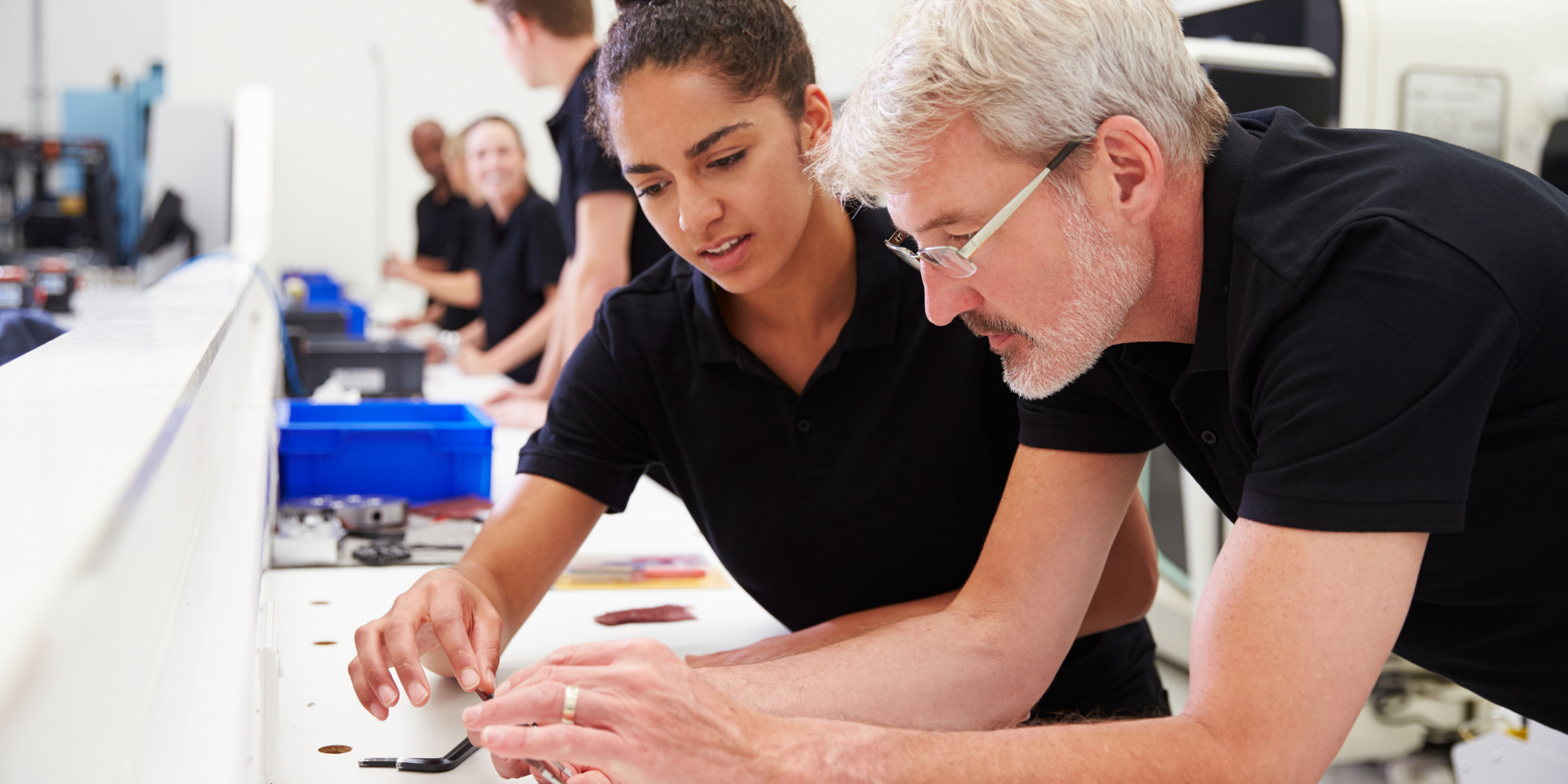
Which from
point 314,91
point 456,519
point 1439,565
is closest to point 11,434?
point 1439,565

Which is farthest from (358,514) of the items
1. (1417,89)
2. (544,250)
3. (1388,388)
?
(1417,89)

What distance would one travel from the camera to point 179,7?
22.4ft

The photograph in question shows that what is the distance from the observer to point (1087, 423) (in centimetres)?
107

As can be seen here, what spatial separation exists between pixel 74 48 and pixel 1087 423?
45.3ft

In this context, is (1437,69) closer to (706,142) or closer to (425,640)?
(706,142)

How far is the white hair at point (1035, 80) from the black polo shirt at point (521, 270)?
2.78 metres

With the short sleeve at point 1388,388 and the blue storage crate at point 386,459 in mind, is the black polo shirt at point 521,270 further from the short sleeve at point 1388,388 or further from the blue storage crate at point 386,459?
the short sleeve at point 1388,388

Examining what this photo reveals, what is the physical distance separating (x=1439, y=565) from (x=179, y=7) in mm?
7644

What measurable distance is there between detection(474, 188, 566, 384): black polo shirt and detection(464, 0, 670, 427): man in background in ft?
3.51

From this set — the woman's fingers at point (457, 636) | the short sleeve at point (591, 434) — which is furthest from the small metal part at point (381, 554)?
the woman's fingers at point (457, 636)

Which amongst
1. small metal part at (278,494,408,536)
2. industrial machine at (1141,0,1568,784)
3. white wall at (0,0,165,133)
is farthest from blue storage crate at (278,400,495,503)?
white wall at (0,0,165,133)

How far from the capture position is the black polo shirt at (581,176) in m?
2.26

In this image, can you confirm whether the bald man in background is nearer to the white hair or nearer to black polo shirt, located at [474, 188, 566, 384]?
black polo shirt, located at [474, 188, 566, 384]

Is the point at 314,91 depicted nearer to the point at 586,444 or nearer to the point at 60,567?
the point at 586,444
